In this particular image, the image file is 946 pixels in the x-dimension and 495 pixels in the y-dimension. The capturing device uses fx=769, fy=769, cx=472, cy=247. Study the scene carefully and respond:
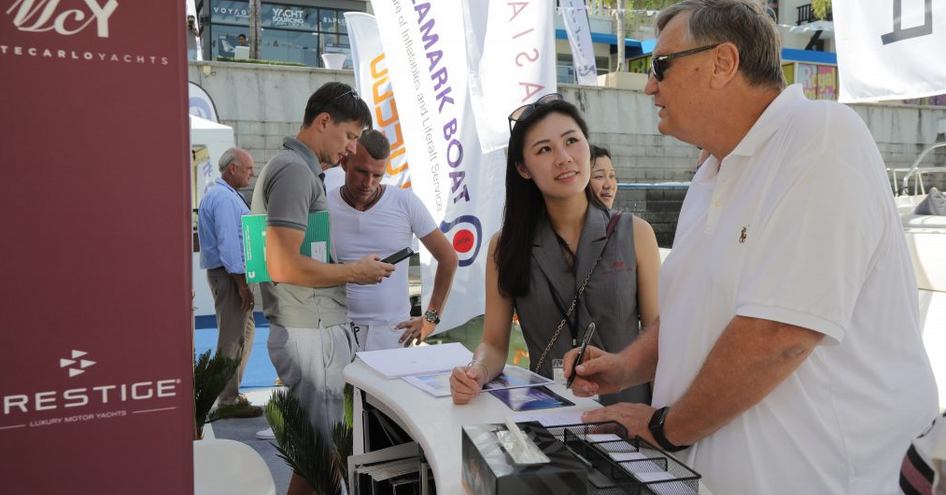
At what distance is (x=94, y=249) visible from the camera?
1.28 metres

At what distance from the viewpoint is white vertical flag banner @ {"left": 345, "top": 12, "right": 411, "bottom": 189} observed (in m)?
5.95

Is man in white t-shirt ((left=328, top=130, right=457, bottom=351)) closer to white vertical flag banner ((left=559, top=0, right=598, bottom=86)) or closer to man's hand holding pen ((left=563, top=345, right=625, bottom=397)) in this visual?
man's hand holding pen ((left=563, top=345, right=625, bottom=397))

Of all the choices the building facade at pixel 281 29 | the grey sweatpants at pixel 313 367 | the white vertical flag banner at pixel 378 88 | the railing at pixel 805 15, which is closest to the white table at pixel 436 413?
the grey sweatpants at pixel 313 367

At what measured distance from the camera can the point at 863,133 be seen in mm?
1285

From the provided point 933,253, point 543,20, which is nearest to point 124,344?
point 543,20

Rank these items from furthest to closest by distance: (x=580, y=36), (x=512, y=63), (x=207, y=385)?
(x=580, y=36) → (x=512, y=63) → (x=207, y=385)

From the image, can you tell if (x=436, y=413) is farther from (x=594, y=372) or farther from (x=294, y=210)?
(x=294, y=210)

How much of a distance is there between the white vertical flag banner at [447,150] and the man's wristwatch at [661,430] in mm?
3273

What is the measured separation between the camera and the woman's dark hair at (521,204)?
2398 mm

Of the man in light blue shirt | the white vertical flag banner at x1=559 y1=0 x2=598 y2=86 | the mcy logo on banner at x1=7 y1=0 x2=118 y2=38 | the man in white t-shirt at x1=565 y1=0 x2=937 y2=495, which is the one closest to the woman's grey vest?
the man in white t-shirt at x1=565 y1=0 x2=937 y2=495

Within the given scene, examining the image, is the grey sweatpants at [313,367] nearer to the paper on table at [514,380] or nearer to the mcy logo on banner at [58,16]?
the paper on table at [514,380]

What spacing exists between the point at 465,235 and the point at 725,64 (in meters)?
3.41

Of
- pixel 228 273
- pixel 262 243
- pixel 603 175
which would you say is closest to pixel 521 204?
pixel 262 243

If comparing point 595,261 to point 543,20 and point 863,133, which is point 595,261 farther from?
point 543,20
